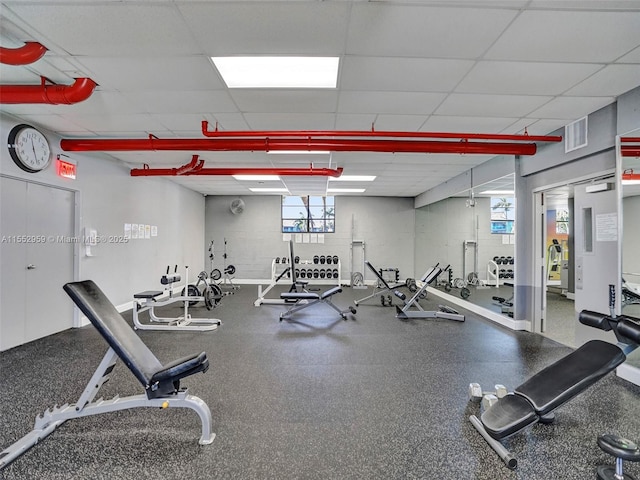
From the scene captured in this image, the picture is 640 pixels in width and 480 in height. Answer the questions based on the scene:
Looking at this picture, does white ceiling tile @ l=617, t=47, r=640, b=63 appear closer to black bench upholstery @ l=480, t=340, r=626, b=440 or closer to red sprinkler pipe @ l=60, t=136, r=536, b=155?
red sprinkler pipe @ l=60, t=136, r=536, b=155

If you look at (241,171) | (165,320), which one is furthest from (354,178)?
(165,320)

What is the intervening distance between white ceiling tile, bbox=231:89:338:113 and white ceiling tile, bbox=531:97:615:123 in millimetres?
2157

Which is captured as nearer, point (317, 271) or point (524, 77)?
point (524, 77)

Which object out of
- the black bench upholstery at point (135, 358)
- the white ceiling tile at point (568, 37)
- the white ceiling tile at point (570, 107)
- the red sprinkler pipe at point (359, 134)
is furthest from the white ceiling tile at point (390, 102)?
the black bench upholstery at point (135, 358)

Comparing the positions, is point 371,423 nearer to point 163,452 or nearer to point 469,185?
point 163,452

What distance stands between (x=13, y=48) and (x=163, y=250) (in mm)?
4874

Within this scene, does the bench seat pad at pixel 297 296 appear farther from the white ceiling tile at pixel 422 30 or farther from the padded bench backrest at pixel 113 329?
the white ceiling tile at pixel 422 30

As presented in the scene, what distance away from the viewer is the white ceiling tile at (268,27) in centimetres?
183

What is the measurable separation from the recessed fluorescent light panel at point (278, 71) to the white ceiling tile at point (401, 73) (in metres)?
0.13

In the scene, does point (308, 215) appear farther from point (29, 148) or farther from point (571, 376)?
point (571, 376)

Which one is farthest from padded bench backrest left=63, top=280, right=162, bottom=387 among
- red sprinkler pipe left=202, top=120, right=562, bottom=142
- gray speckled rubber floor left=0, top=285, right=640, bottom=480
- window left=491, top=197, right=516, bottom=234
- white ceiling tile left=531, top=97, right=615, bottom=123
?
window left=491, top=197, right=516, bottom=234

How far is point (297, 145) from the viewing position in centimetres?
374

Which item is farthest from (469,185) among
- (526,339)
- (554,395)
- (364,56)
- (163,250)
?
(163,250)

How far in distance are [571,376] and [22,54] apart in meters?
4.19
